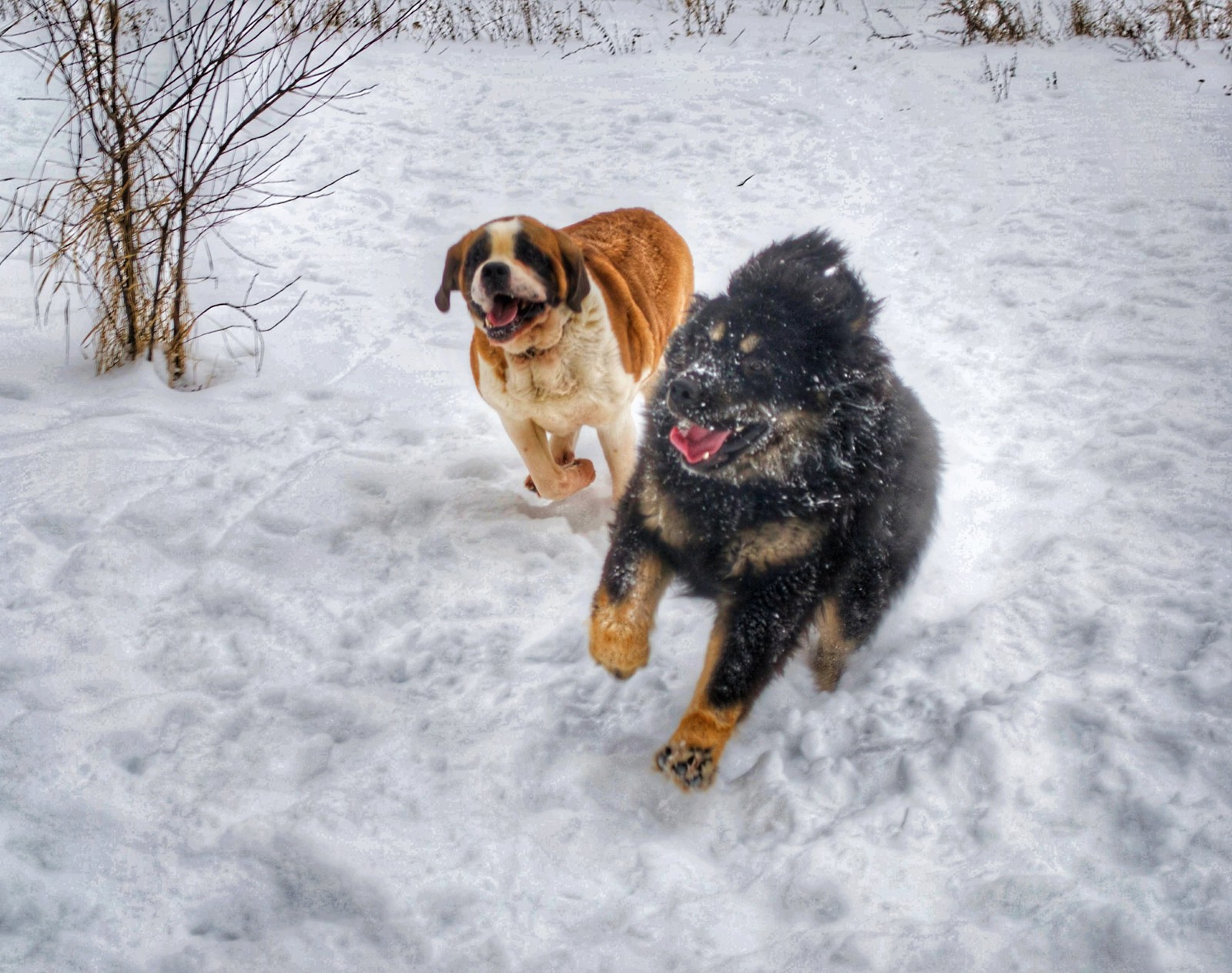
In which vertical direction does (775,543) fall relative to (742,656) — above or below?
above

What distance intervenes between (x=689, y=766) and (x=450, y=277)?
2.02 metres

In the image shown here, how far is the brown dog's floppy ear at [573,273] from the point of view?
3.21 meters

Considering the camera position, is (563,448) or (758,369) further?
(563,448)

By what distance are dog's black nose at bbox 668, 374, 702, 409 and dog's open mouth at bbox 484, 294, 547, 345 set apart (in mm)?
961

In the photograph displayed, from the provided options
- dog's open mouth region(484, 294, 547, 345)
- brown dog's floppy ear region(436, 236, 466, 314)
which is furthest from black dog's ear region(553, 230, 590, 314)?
brown dog's floppy ear region(436, 236, 466, 314)

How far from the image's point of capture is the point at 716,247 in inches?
234

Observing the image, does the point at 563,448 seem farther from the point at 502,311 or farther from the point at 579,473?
the point at 502,311

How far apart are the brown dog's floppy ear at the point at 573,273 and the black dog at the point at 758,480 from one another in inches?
29.4

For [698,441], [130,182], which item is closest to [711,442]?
[698,441]

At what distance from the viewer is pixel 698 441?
8.08 ft

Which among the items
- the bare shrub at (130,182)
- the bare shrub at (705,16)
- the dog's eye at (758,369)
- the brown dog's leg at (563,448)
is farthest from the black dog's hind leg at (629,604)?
the bare shrub at (705,16)

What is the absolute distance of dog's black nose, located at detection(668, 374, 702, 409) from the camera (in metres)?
2.36

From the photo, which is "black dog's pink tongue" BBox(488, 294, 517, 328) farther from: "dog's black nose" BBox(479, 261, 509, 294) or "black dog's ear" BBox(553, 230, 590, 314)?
"black dog's ear" BBox(553, 230, 590, 314)

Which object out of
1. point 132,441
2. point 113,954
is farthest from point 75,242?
point 113,954
